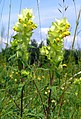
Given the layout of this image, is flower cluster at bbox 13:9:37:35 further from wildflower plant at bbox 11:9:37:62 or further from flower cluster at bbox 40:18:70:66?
flower cluster at bbox 40:18:70:66

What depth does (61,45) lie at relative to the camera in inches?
69.0

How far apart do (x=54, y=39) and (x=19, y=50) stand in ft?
0.68

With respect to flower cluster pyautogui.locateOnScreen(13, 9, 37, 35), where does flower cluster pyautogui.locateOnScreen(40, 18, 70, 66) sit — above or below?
below

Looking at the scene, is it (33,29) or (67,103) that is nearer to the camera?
(33,29)

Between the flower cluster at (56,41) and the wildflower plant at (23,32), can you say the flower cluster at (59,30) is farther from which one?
the wildflower plant at (23,32)

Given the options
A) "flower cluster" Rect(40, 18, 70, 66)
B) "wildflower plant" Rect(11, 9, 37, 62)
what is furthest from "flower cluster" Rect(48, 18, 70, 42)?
"wildflower plant" Rect(11, 9, 37, 62)

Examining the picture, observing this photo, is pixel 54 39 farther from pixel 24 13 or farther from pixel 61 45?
pixel 24 13

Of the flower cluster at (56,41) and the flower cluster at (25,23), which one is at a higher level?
the flower cluster at (25,23)

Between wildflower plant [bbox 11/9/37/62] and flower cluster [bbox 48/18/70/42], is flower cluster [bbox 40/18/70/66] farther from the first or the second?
wildflower plant [bbox 11/9/37/62]

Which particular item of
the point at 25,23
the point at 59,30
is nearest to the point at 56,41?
the point at 59,30

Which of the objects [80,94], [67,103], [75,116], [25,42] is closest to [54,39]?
[25,42]

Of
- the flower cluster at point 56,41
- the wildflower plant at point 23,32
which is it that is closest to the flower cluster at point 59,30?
the flower cluster at point 56,41

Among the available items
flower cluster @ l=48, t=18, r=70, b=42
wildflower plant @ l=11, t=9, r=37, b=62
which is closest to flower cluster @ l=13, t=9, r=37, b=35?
wildflower plant @ l=11, t=9, r=37, b=62

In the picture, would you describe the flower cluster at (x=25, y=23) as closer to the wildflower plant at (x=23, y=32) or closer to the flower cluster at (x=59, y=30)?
the wildflower plant at (x=23, y=32)
